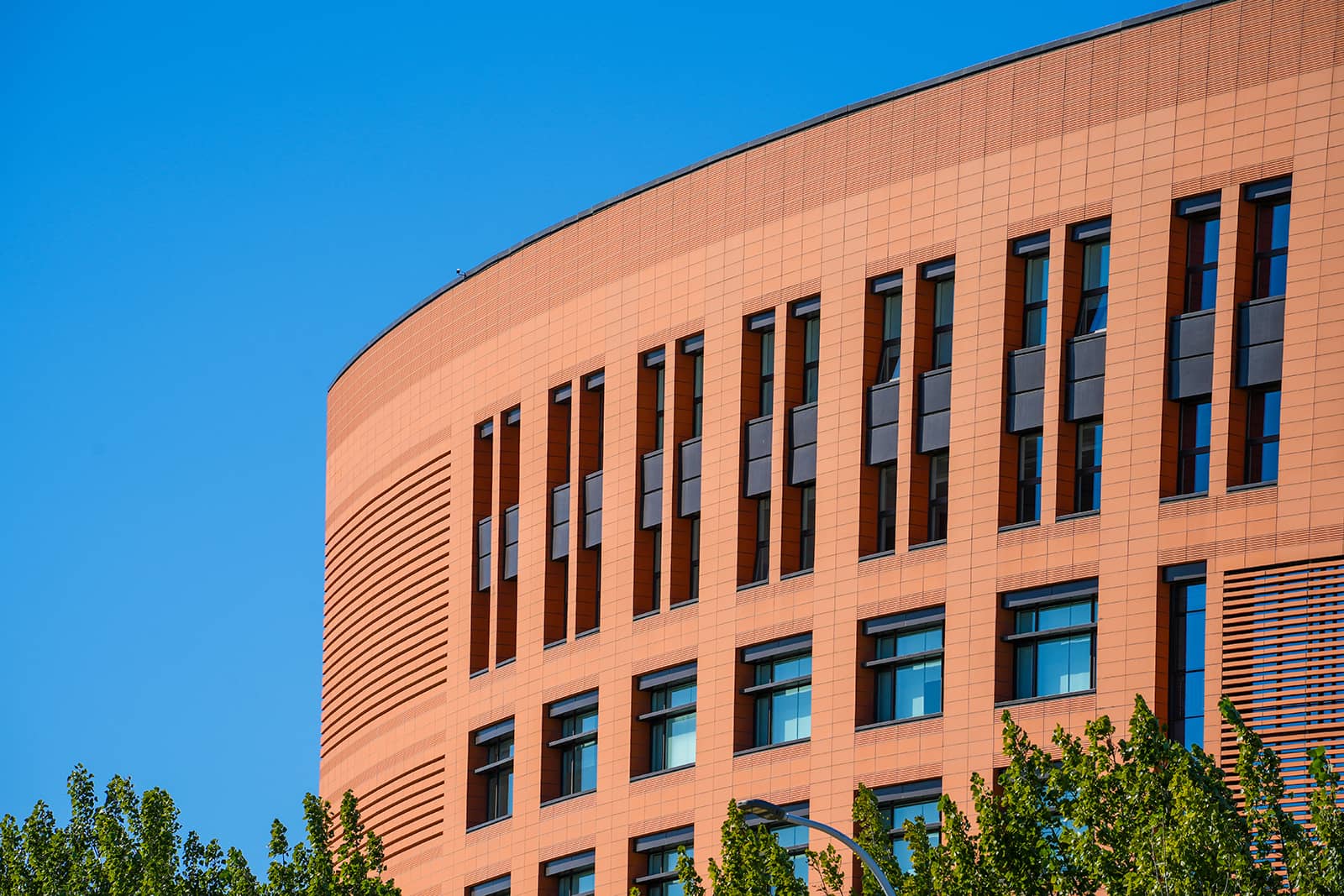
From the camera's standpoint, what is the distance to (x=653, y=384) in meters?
60.1

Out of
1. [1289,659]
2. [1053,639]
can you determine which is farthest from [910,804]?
[1289,659]

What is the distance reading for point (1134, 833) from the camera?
3622 centimetres

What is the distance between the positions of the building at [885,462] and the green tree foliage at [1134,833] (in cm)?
847

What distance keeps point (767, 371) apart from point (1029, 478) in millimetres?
8024

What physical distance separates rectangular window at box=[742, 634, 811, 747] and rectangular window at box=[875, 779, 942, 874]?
2.98 m

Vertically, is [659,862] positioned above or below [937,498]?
below

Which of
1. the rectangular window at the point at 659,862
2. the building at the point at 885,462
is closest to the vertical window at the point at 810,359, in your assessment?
the building at the point at 885,462

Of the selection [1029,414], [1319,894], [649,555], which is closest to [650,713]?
[649,555]

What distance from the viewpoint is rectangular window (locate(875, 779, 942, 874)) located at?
168 feet

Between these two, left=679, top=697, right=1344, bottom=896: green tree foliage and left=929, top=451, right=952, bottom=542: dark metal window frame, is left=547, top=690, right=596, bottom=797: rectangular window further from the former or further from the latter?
left=679, top=697, right=1344, bottom=896: green tree foliage

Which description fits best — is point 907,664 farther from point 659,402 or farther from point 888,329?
point 659,402

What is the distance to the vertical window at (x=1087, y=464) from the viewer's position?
50.7m

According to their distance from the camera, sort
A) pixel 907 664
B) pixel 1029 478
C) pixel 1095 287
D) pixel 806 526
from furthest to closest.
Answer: pixel 806 526 < pixel 907 664 < pixel 1029 478 < pixel 1095 287

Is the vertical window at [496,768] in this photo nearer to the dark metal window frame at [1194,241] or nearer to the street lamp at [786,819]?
the dark metal window frame at [1194,241]
